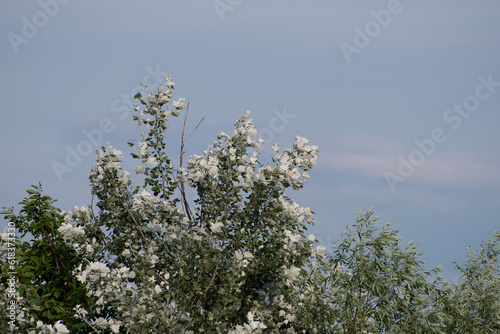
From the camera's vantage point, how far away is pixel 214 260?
8594 mm

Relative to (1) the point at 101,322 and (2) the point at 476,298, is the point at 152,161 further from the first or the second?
(2) the point at 476,298

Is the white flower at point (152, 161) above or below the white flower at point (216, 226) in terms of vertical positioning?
above

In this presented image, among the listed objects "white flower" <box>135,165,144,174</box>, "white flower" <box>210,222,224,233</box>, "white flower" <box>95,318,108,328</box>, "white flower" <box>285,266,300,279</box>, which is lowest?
"white flower" <box>95,318,108,328</box>

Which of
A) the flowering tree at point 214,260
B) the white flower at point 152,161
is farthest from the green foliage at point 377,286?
the white flower at point 152,161

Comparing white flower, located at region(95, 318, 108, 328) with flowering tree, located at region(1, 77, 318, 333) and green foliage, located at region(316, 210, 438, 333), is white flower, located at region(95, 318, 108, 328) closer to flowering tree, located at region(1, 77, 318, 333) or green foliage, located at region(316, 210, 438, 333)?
flowering tree, located at region(1, 77, 318, 333)

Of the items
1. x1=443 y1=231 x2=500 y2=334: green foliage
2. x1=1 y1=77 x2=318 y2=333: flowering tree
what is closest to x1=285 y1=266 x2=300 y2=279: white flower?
x1=1 y1=77 x2=318 y2=333: flowering tree

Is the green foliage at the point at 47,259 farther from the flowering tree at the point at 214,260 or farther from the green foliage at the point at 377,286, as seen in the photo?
the green foliage at the point at 377,286

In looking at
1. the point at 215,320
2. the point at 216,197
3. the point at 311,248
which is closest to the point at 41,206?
the point at 216,197

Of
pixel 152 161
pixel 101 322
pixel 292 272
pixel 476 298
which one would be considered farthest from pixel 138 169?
pixel 476 298

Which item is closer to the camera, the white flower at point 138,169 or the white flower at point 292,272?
the white flower at point 292,272

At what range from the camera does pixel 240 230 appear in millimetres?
8977

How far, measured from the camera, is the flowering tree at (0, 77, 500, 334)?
8.58 meters

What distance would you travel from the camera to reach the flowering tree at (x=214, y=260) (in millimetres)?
8578

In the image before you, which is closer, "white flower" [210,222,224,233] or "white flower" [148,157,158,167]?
"white flower" [210,222,224,233]
